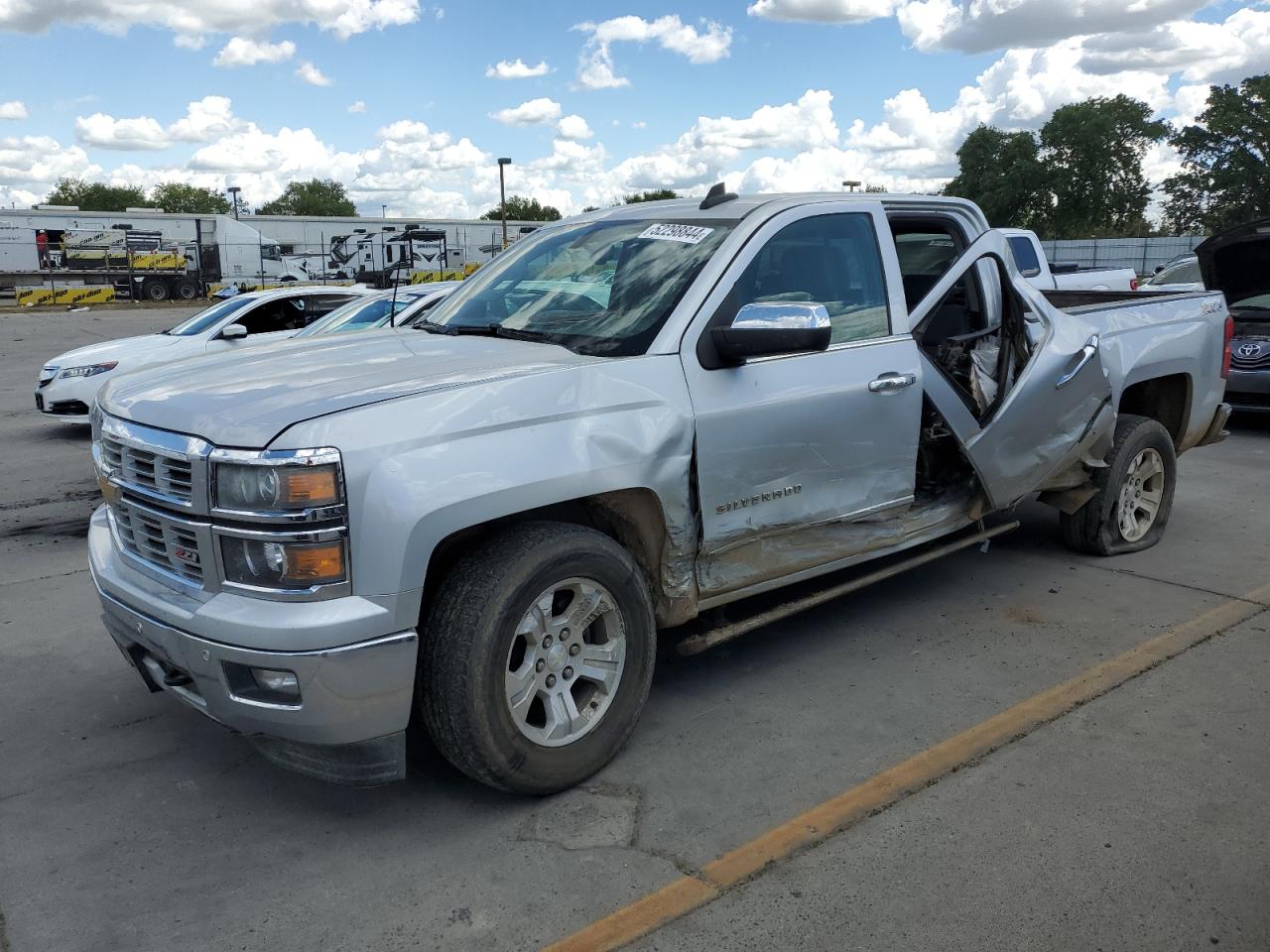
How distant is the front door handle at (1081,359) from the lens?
5.10m

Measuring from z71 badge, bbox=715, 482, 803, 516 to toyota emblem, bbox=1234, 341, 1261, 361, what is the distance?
8147 mm

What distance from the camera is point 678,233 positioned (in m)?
4.21

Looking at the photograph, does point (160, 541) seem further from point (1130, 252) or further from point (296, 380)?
point (1130, 252)

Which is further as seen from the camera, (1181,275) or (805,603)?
(1181,275)

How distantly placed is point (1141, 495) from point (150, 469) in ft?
17.8

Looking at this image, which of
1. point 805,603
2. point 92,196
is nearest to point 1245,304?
point 805,603

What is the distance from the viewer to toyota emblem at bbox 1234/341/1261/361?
10070mm

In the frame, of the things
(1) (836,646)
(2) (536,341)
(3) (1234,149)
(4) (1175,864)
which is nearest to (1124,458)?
(1) (836,646)

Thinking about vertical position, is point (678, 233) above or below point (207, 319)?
above

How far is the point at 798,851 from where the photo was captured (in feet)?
10.2

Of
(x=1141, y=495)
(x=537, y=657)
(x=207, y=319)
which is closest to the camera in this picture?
(x=537, y=657)

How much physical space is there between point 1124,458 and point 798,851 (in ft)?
12.2

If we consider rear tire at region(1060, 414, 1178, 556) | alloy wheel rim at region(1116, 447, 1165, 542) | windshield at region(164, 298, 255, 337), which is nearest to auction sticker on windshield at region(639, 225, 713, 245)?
rear tire at region(1060, 414, 1178, 556)

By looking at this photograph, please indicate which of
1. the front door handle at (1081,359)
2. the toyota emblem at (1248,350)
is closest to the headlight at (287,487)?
the front door handle at (1081,359)
